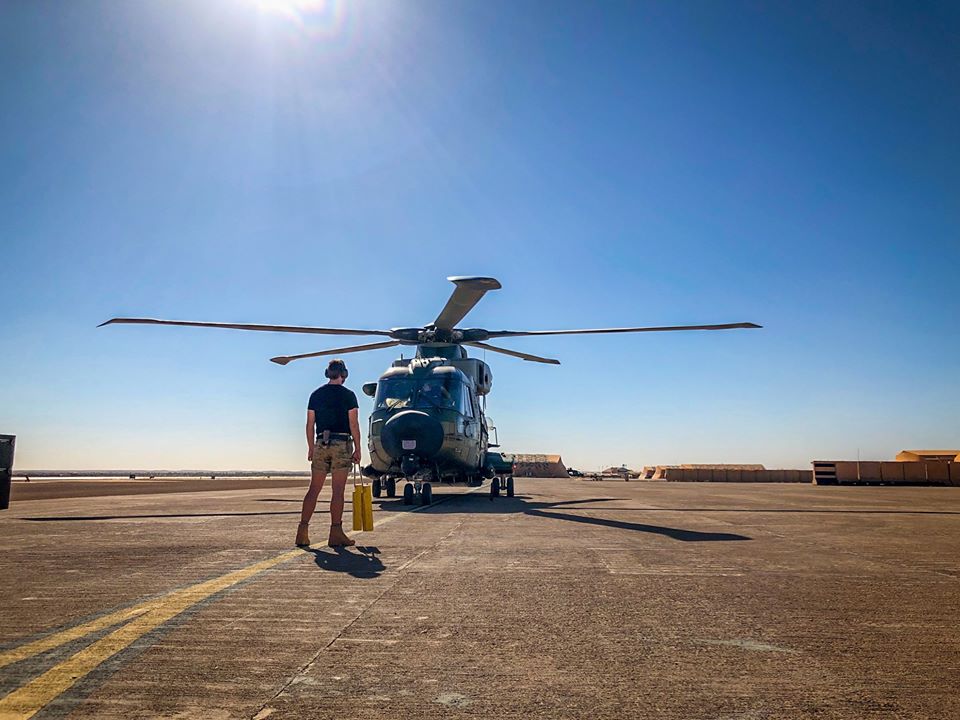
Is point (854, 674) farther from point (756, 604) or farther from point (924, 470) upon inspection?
point (924, 470)

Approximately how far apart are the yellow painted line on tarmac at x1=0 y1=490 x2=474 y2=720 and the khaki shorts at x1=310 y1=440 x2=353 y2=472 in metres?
2.34

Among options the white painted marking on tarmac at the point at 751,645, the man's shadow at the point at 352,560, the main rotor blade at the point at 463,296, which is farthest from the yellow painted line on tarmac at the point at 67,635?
the main rotor blade at the point at 463,296

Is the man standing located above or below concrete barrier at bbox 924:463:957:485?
above

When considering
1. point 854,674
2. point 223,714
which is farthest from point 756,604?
point 223,714

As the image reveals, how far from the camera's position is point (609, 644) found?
335 cm

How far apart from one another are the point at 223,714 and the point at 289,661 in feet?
2.13

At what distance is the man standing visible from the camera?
7344mm

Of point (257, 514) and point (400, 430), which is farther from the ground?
point (400, 430)

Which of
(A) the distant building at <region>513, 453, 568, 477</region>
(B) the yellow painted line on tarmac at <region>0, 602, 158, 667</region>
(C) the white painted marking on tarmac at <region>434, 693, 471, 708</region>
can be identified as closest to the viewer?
(C) the white painted marking on tarmac at <region>434, 693, 471, 708</region>

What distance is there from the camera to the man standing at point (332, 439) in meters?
7.34

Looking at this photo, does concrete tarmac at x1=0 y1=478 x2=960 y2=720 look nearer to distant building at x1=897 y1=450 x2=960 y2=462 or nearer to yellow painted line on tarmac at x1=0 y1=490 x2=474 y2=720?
yellow painted line on tarmac at x1=0 y1=490 x2=474 y2=720

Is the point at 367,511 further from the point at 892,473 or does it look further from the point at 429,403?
the point at 892,473

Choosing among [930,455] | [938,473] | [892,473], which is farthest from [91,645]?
[930,455]

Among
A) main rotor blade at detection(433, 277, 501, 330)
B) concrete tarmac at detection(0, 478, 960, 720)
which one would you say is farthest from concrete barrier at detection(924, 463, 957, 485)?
concrete tarmac at detection(0, 478, 960, 720)
